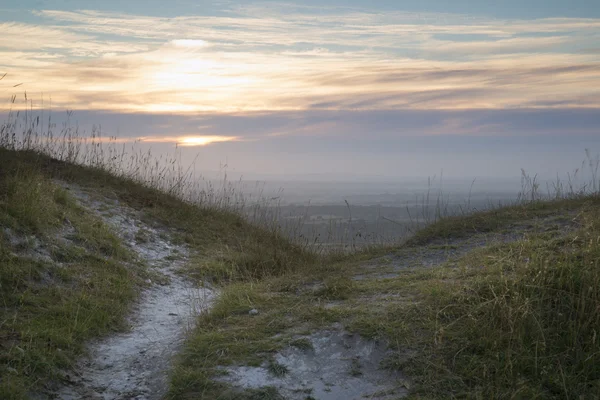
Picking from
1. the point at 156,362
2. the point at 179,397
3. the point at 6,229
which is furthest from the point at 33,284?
the point at 179,397

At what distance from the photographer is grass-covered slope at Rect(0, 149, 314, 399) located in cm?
509

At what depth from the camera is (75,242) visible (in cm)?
808

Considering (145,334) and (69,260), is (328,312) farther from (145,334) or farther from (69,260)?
(69,260)

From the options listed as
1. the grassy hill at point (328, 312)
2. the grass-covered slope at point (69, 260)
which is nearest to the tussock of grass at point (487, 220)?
the grassy hill at point (328, 312)

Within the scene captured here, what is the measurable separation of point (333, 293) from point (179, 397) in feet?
7.62

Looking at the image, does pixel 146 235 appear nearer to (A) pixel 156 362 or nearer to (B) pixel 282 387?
(A) pixel 156 362

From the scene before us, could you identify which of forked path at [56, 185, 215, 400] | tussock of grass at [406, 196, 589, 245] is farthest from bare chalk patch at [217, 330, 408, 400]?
tussock of grass at [406, 196, 589, 245]

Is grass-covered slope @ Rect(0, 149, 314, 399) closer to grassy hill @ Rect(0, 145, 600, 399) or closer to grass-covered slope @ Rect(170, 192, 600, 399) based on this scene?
grassy hill @ Rect(0, 145, 600, 399)

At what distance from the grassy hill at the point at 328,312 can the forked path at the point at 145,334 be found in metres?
0.16

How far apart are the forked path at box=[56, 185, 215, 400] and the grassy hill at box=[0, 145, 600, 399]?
16cm

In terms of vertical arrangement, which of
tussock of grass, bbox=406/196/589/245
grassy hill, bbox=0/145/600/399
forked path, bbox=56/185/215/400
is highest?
tussock of grass, bbox=406/196/589/245

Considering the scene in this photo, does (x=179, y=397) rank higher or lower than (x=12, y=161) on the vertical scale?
→ lower

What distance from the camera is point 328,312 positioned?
5395 mm

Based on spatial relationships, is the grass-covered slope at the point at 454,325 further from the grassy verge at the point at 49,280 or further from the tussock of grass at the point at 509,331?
the grassy verge at the point at 49,280
